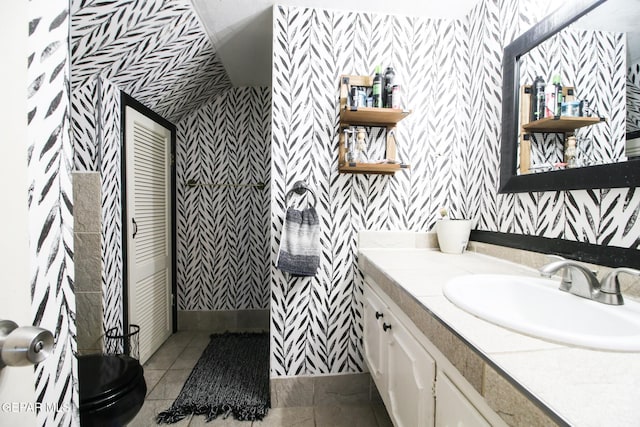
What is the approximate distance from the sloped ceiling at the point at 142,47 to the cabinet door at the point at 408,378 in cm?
199

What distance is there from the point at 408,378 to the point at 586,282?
2.01 ft

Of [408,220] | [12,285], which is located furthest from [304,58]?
[12,285]

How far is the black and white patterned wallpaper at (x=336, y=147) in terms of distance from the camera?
1562 mm

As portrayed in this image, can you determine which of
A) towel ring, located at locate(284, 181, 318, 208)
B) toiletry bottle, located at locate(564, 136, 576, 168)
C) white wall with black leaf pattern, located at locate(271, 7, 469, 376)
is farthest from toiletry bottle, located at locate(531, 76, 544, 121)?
towel ring, located at locate(284, 181, 318, 208)

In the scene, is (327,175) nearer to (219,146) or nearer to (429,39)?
(429,39)

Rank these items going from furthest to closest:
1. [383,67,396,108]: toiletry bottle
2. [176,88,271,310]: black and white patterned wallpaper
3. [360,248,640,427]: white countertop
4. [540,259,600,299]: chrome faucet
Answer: [176,88,271,310]: black and white patterned wallpaper < [383,67,396,108]: toiletry bottle < [540,259,600,299]: chrome faucet < [360,248,640,427]: white countertop

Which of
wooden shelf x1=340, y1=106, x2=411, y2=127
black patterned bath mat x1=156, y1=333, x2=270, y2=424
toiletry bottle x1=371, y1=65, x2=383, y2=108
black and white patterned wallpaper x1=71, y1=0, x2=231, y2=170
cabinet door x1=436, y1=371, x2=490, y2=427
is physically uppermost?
black and white patterned wallpaper x1=71, y1=0, x2=231, y2=170

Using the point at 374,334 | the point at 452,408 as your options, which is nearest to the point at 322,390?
the point at 374,334

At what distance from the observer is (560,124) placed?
1034 millimetres

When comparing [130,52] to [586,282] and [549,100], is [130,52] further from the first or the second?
[586,282]

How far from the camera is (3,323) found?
340mm

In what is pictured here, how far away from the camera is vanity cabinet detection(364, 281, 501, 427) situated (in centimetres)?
61

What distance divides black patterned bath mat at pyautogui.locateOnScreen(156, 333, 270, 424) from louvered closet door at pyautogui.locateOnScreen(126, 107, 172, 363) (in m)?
0.50

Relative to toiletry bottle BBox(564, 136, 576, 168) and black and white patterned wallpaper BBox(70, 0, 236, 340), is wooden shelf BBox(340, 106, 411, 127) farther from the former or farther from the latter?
black and white patterned wallpaper BBox(70, 0, 236, 340)
